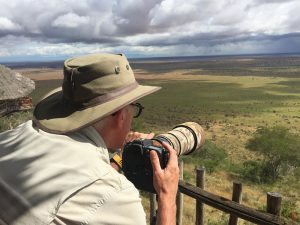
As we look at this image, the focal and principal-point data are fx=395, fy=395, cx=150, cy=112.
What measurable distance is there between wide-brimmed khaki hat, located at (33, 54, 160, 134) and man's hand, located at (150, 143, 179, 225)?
1.01 ft

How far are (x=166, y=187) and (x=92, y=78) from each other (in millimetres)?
556

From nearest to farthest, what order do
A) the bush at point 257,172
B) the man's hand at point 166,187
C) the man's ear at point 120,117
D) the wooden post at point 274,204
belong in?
the man's hand at point 166,187 → the man's ear at point 120,117 → the wooden post at point 274,204 → the bush at point 257,172

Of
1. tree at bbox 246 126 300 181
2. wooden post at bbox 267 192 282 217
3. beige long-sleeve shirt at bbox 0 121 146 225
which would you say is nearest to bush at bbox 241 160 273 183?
tree at bbox 246 126 300 181

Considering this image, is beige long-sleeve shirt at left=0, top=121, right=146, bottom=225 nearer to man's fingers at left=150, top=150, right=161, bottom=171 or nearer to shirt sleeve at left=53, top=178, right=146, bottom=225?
shirt sleeve at left=53, top=178, right=146, bottom=225

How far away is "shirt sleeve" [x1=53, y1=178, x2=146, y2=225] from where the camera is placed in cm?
135

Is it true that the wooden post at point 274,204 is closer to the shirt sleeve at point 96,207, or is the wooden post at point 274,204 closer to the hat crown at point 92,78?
the hat crown at point 92,78

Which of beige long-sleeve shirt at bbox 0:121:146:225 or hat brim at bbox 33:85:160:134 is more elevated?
hat brim at bbox 33:85:160:134

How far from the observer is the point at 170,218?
1.57m

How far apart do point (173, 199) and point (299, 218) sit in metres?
10.2

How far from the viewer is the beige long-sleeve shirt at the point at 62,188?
136cm

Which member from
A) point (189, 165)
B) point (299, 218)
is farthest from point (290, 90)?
point (299, 218)

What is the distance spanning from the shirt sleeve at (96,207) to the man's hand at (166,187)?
0.23 metres

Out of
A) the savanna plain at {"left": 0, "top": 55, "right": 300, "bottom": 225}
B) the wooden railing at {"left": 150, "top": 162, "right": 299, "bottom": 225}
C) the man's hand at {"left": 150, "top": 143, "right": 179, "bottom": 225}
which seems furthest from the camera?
the savanna plain at {"left": 0, "top": 55, "right": 300, "bottom": 225}

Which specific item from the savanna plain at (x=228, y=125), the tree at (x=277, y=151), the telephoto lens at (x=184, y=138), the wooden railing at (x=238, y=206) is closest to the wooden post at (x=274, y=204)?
the wooden railing at (x=238, y=206)
